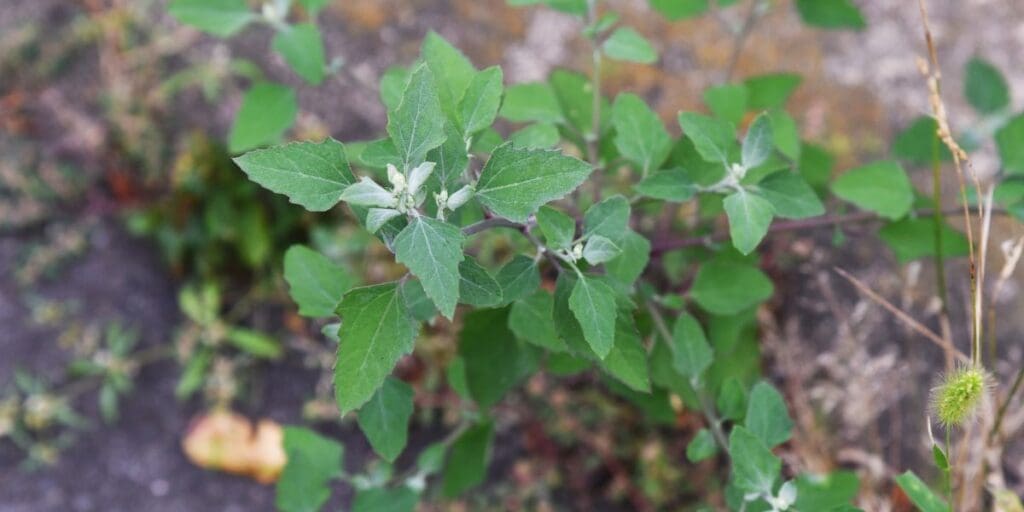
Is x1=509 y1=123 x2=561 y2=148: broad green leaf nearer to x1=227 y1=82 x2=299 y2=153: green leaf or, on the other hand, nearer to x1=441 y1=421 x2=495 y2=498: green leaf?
x1=227 y1=82 x2=299 y2=153: green leaf

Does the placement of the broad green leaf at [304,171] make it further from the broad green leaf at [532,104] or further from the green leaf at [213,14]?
the green leaf at [213,14]

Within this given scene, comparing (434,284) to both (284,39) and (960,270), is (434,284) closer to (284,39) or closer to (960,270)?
(284,39)

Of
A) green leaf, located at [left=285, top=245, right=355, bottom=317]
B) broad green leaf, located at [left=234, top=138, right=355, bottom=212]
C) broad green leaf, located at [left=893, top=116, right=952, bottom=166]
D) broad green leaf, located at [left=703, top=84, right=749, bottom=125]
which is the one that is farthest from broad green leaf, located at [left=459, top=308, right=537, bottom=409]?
broad green leaf, located at [left=893, top=116, right=952, bottom=166]

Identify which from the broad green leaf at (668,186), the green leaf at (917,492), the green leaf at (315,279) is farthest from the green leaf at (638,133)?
the green leaf at (917,492)

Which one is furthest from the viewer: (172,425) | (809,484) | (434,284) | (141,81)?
(141,81)

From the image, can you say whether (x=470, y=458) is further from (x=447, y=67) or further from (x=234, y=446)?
(x=234, y=446)

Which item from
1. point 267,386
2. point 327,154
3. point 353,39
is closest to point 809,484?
point 327,154

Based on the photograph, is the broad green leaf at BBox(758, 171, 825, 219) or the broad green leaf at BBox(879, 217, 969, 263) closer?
the broad green leaf at BBox(758, 171, 825, 219)
